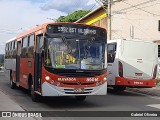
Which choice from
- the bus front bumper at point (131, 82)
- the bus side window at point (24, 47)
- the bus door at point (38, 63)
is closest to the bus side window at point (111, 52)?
the bus front bumper at point (131, 82)

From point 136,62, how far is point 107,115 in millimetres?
7267

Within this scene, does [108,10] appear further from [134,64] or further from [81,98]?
[81,98]

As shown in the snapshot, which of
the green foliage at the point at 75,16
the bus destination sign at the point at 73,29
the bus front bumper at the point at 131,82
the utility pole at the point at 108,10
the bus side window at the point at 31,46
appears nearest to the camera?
the bus destination sign at the point at 73,29

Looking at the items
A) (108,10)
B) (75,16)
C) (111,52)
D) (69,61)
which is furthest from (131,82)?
(75,16)

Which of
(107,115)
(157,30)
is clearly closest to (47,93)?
(107,115)

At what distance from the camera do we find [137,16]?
3216 centimetres

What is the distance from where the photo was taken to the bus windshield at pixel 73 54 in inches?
528

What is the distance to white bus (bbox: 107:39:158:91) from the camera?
18.7 metres

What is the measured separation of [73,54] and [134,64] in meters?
5.97

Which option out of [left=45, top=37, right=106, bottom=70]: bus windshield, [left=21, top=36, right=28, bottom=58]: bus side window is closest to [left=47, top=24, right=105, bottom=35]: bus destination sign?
[left=45, top=37, right=106, bottom=70]: bus windshield

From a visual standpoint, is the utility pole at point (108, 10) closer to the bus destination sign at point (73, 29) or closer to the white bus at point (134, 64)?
the white bus at point (134, 64)

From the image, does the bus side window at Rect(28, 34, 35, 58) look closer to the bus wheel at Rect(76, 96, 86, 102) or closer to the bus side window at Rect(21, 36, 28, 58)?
the bus side window at Rect(21, 36, 28, 58)

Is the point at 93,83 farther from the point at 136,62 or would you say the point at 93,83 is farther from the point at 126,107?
the point at 136,62

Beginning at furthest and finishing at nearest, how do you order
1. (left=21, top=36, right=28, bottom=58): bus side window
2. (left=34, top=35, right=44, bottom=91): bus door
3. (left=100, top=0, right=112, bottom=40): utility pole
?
(left=100, top=0, right=112, bottom=40): utility pole < (left=21, top=36, right=28, bottom=58): bus side window < (left=34, top=35, right=44, bottom=91): bus door
